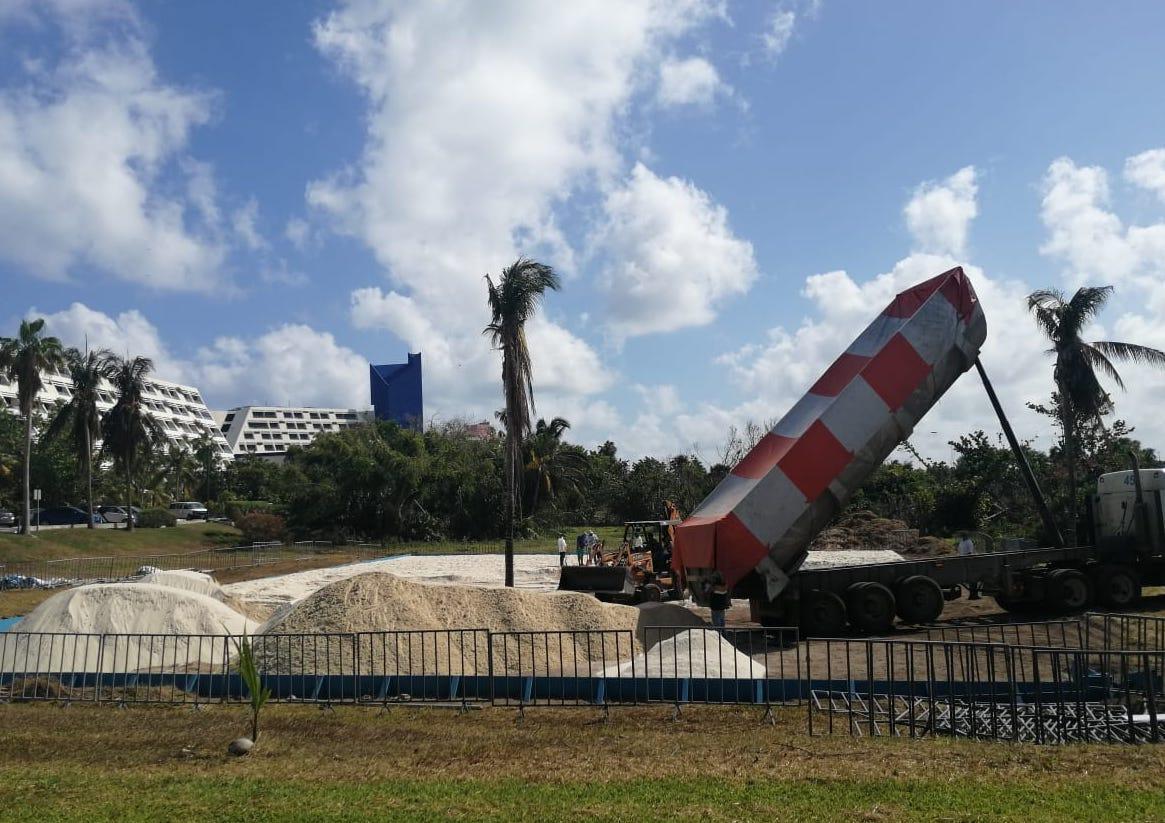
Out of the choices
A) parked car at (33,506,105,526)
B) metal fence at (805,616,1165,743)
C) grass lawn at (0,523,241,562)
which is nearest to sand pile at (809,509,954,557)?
metal fence at (805,616,1165,743)

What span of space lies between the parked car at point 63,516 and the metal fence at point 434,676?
167 feet

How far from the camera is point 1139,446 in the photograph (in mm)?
52594

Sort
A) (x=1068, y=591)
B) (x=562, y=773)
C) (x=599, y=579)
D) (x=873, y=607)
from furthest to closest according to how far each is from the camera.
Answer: (x=599, y=579)
(x=1068, y=591)
(x=873, y=607)
(x=562, y=773)

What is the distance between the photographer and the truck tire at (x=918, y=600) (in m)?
16.7

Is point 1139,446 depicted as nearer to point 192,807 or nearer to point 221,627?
point 221,627

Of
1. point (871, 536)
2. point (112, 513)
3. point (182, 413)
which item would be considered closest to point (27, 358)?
point (112, 513)

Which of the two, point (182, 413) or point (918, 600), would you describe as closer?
point (918, 600)

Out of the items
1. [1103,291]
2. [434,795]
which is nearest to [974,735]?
[434,795]

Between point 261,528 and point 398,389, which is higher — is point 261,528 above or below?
below

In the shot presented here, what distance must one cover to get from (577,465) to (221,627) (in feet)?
158

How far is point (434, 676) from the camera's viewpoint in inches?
447

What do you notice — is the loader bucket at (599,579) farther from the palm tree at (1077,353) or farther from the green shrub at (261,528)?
the green shrub at (261,528)

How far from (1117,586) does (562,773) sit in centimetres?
1570

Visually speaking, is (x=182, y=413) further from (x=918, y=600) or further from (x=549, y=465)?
(x=918, y=600)
